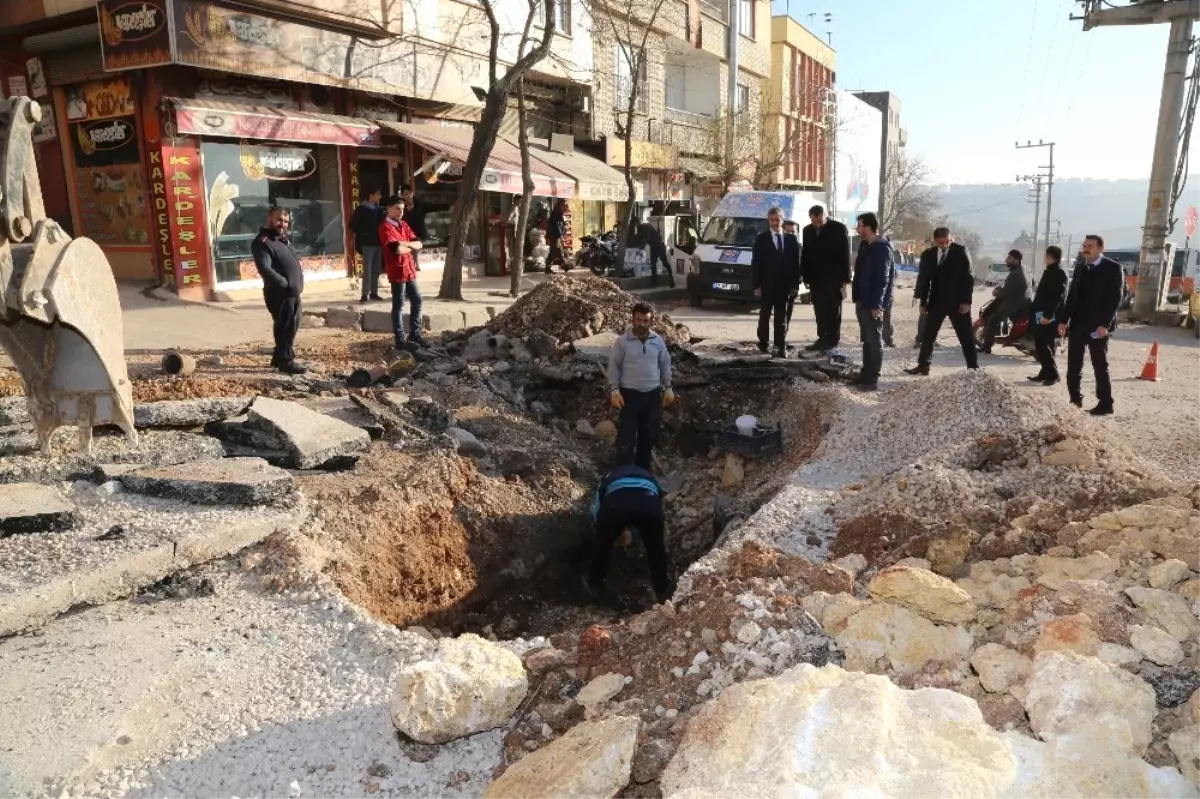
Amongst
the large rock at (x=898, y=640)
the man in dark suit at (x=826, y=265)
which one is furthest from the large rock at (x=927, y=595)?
the man in dark suit at (x=826, y=265)

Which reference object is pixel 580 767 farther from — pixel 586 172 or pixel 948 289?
pixel 586 172

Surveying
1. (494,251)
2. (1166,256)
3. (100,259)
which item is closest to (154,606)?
(100,259)

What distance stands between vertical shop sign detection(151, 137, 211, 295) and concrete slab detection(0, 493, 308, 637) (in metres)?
9.83

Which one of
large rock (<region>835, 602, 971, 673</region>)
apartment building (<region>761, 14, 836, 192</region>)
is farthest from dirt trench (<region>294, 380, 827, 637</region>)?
apartment building (<region>761, 14, 836, 192</region>)

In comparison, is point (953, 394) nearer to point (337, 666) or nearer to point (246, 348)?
point (337, 666)

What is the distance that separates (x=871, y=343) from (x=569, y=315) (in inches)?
153

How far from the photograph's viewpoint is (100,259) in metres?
5.25

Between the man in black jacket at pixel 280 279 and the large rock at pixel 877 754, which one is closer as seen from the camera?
the large rock at pixel 877 754

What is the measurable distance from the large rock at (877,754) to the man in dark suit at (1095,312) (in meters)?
6.85

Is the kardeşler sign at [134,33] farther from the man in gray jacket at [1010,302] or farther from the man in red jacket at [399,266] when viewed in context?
the man in gray jacket at [1010,302]

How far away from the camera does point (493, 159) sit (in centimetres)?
1841

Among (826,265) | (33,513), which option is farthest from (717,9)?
(33,513)

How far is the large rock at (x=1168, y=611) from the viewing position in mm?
3152

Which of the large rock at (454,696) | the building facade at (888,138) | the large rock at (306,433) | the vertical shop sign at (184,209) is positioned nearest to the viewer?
the large rock at (454,696)
